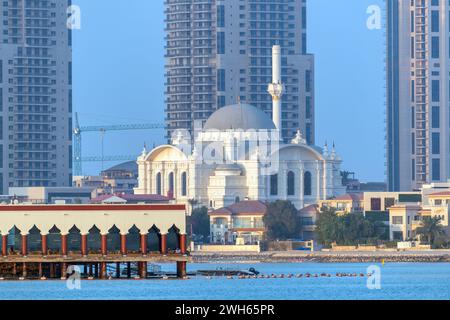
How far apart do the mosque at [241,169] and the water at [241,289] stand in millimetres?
74388

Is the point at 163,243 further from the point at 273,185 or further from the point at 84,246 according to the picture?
the point at 273,185

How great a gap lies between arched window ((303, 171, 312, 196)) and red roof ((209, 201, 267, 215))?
29.3 feet

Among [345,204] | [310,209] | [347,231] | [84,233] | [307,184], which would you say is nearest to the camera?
[84,233]

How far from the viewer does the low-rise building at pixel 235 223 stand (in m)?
176

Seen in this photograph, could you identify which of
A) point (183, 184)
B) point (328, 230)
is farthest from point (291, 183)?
point (328, 230)

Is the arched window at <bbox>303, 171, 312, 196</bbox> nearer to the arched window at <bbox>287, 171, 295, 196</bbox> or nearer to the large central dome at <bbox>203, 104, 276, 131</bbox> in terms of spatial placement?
the arched window at <bbox>287, 171, 295, 196</bbox>

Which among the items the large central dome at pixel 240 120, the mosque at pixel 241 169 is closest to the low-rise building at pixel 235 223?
the mosque at pixel 241 169

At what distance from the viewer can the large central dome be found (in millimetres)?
191875

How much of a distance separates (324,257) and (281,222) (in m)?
22.3

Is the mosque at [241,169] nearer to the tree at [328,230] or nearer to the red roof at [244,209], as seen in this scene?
the red roof at [244,209]

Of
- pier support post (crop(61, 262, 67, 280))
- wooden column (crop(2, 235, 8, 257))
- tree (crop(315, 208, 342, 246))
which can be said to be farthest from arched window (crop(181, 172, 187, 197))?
wooden column (crop(2, 235, 8, 257))

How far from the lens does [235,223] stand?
582 ft
